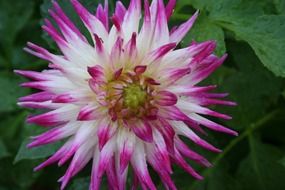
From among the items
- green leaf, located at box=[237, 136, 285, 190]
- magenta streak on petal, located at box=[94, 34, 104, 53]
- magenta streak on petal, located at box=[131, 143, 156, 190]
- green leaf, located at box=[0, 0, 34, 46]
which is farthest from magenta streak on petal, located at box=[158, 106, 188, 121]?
green leaf, located at box=[0, 0, 34, 46]

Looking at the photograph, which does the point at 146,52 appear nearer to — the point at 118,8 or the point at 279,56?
the point at 118,8

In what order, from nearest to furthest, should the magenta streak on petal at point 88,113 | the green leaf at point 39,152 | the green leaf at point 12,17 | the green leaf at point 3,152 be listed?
the magenta streak on petal at point 88,113 → the green leaf at point 39,152 → the green leaf at point 3,152 → the green leaf at point 12,17

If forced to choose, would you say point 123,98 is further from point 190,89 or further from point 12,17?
point 12,17

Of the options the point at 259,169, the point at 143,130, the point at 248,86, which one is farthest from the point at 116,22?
the point at 259,169

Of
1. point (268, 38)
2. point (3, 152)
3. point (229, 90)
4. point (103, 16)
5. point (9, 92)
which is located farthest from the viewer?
point (9, 92)

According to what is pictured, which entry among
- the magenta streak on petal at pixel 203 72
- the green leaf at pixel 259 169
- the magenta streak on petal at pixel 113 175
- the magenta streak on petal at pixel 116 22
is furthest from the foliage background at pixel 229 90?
the magenta streak on petal at pixel 113 175

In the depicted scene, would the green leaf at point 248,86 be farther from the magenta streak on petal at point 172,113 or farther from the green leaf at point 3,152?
the green leaf at point 3,152
